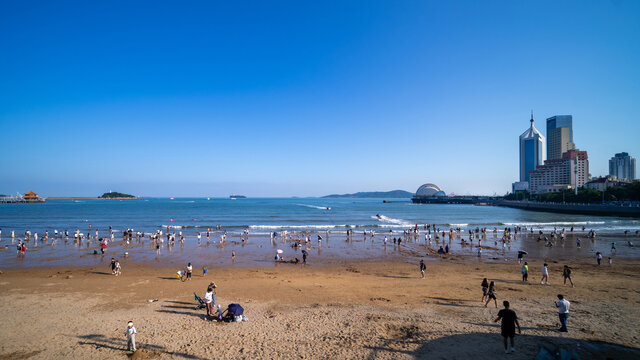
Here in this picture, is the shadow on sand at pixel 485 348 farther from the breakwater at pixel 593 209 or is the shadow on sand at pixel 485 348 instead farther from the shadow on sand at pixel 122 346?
the breakwater at pixel 593 209

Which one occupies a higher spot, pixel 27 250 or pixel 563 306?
pixel 563 306

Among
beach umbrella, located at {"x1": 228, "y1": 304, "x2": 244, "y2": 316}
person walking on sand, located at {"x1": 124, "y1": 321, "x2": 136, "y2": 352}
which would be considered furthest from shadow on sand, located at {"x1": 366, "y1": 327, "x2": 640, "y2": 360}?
person walking on sand, located at {"x1": 124, "y1": 321, "x2": 136, "y2": 352}

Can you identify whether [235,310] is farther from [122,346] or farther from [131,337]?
[122,346]

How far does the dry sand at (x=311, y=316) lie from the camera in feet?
31.4

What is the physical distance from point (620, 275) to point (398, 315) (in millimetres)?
17945

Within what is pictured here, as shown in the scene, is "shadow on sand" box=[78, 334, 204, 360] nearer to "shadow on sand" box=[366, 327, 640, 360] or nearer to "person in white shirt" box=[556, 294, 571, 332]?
"shadow on sand" box=[366, 327, 640, 360]

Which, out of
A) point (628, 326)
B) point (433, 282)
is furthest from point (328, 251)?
point (628, 326)

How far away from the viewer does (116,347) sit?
9.83 meters

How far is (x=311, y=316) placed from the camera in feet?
40.6

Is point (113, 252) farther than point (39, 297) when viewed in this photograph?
Yes

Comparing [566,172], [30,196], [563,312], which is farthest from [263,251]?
[566,172]

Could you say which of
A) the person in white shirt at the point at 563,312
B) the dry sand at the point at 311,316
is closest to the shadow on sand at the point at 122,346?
the dry sand at the point at 311,316

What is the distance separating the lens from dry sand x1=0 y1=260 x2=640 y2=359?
31.4 ft

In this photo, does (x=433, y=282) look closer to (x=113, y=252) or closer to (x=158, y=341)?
(x=158, y=341)
